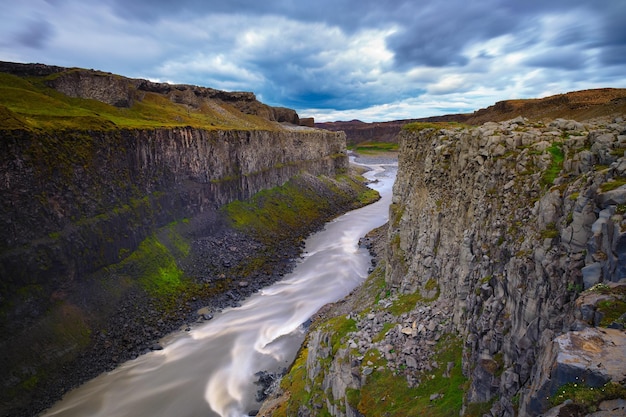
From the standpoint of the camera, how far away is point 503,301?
12570 millimetres

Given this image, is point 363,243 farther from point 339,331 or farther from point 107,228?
point 339,331

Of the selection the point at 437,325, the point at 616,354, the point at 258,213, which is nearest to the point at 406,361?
the point at 437,325

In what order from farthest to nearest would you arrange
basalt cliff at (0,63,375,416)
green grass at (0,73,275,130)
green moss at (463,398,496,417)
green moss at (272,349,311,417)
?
1. green grass at (0,73,275,130)
2. basalt cliff at (0,63,375,416)
3. green moss at (272,349,311,417)
4. green moss at (463,398,496,417)

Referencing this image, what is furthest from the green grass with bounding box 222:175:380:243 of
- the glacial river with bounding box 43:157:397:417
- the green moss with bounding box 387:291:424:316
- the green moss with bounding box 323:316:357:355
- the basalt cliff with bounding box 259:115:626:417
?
the basalt cliff with bounding box 259:115:626:417

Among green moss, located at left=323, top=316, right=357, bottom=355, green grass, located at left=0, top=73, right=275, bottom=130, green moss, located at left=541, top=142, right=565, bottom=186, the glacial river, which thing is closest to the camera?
green moss, located at left=541, top=142, right=565, bottom=186

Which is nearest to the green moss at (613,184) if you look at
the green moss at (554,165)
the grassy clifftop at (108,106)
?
the green moss at (554,165)

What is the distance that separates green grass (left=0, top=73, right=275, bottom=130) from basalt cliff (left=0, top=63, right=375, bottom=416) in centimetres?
33

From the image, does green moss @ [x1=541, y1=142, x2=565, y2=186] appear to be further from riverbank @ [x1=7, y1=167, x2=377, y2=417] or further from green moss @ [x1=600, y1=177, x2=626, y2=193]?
riverbank @ [x1=7, y1=167, x2=377, y2=417]

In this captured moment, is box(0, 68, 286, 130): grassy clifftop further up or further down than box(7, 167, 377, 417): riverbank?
further up

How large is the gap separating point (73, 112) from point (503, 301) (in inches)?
2447

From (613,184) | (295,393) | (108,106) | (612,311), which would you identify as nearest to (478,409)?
(612,311)

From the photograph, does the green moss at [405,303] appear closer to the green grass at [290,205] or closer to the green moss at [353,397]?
the green moss at [353,397]

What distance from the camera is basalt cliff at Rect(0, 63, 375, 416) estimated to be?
31.8m

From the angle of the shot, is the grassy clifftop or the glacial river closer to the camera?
the glacial river
